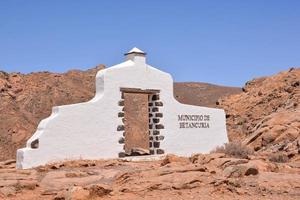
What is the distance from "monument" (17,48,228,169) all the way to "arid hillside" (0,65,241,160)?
1675 centimetres

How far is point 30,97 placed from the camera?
140 feet

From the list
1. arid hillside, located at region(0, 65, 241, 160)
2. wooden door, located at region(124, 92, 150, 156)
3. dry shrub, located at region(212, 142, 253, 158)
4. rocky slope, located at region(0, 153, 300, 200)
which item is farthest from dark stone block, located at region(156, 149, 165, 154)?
wooden door, located at region(124, 92, 150, 156)

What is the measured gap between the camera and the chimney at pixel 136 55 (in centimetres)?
2052

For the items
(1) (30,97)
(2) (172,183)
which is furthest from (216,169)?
(1) (30,97)

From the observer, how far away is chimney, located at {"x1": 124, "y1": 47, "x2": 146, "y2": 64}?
20516mm

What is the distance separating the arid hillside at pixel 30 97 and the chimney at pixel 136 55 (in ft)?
55.6

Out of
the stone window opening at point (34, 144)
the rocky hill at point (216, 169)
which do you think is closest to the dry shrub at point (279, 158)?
the rocky hill at point (216, 169)

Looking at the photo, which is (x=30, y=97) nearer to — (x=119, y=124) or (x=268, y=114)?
(x=268, y=114)

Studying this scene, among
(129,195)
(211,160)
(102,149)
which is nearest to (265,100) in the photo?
(102,149)

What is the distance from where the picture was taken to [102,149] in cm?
1903

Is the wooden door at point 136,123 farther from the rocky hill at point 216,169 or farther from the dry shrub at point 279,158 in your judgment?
the dry shrub at point 279,158

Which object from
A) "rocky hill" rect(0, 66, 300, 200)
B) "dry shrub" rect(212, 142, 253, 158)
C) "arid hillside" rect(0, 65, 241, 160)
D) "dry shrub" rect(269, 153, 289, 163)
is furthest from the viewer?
"arid hillside" rect(0, 65, 241, 160)

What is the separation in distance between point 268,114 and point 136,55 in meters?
11.2

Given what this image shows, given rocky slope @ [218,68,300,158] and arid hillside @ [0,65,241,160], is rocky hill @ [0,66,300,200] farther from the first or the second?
arid hillside @ [0,65,241,160]
